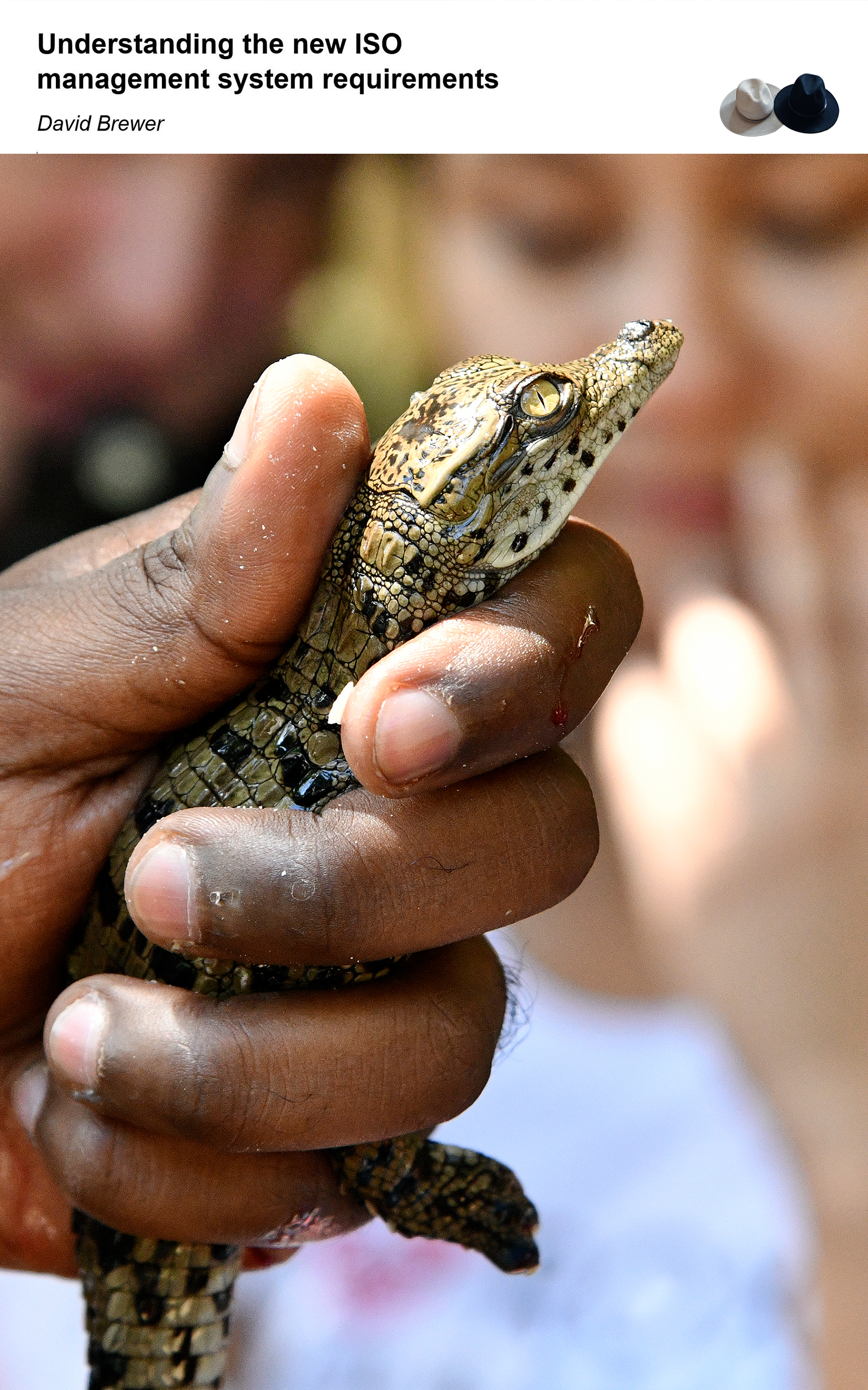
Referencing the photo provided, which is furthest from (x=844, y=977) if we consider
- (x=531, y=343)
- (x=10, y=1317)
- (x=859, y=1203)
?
(x=10, y=1317)

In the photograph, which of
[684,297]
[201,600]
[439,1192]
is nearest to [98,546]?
[201,600]

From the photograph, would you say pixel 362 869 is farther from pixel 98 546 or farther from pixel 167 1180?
pixel 98 546

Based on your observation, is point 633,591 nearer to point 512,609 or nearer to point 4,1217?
point 512,609

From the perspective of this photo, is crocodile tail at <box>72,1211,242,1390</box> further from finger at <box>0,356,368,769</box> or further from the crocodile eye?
the crocodile eye
